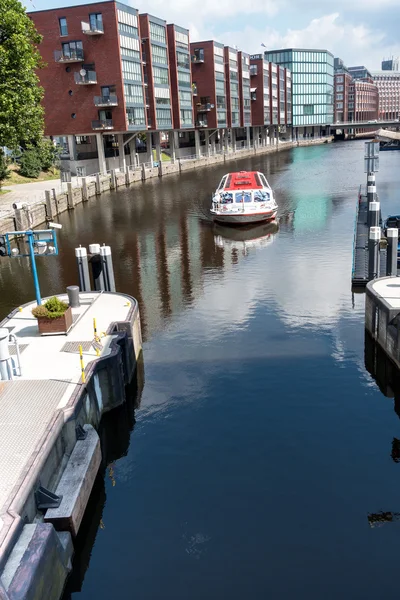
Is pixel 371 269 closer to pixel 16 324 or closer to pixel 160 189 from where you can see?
pixel 16 324

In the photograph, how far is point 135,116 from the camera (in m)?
82.6

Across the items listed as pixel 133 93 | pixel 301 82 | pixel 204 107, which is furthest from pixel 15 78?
pixel 301 82

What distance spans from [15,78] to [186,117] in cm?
6009

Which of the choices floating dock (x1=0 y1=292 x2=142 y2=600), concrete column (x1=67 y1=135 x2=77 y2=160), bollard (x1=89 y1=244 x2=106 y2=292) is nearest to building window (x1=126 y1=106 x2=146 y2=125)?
concrete column (x1=67 y1=135 x2=77 y2=160)

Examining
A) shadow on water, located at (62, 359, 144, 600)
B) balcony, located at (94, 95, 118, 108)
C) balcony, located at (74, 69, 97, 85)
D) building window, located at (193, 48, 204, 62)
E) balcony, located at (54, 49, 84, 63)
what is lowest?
shadow on water, located at (62, 359, 144, 600)

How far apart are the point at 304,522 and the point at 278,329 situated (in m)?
11.5

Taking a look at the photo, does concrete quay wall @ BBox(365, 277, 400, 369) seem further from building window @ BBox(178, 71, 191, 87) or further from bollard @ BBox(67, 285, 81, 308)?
building window @ BBox(178, 71, 191, 87)

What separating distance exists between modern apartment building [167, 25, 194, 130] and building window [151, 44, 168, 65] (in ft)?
11.0

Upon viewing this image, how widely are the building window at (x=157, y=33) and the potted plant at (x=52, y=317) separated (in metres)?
79.4

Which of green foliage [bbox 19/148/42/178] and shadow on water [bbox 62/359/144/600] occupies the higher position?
green foliage [bbox 19/148/42/178]

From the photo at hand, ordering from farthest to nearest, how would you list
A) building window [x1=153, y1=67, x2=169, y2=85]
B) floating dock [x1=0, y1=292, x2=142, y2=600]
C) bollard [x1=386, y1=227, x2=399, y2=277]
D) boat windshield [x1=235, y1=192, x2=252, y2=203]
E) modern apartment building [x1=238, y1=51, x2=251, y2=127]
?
modern apartment building [x1=238, y1=51, x2=251, y2=127]
building window [x1=153, y1=67, x2=169, y2=85]
boat windshield [x1=235, y1=192, x2=252, y2=203]
bollard [x1=386, y1=227, x2=399, y2=277]
floating dock [x1=0, y1=292, x2=142, y2=600]

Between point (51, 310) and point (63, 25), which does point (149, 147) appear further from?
point (51, 310)

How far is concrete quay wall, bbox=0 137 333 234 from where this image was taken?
44781 mm

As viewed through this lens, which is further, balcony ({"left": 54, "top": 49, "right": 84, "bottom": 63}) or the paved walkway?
balcony ({"left": 54, "top": 49, "right": 84, "bottom": 63})
